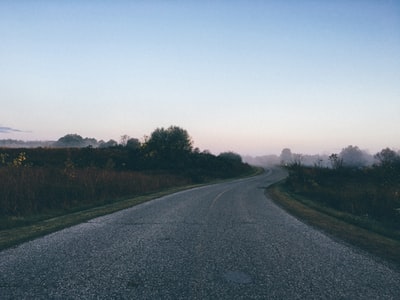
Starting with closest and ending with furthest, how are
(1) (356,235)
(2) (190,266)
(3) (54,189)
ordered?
(2) (190,266) → (1) (356,235) → (3) (54,189)

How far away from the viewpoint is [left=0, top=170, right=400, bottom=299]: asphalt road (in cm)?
493

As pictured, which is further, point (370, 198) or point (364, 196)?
point (364, 196)

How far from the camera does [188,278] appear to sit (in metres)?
5.43

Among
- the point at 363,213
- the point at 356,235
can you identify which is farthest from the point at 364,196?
the point at 356,235

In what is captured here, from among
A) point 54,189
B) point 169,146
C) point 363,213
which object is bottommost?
point 363,213

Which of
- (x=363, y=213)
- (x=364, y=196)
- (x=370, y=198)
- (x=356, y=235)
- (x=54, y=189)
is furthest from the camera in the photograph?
(x=364, y=196)

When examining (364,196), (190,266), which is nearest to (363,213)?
(364,196)

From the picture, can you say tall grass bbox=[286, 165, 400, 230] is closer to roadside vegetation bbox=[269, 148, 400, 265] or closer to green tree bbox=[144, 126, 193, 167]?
roadside vegetation bbox=[269, 148, 400, 265]

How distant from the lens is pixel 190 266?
239 inches

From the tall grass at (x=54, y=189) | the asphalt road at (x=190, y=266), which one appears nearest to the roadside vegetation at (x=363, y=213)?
Result: the asphalt road at (x=190, y=266)

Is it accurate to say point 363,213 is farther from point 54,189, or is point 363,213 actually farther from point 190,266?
point 54,189

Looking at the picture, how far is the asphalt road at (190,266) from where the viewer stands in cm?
493

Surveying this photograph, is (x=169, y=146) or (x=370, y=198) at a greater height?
(x=169, y=146)

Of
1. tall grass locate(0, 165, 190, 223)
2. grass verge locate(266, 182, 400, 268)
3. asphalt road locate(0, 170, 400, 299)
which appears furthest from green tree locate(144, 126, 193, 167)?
asphalt road locate(0, 170, 400, 299)
